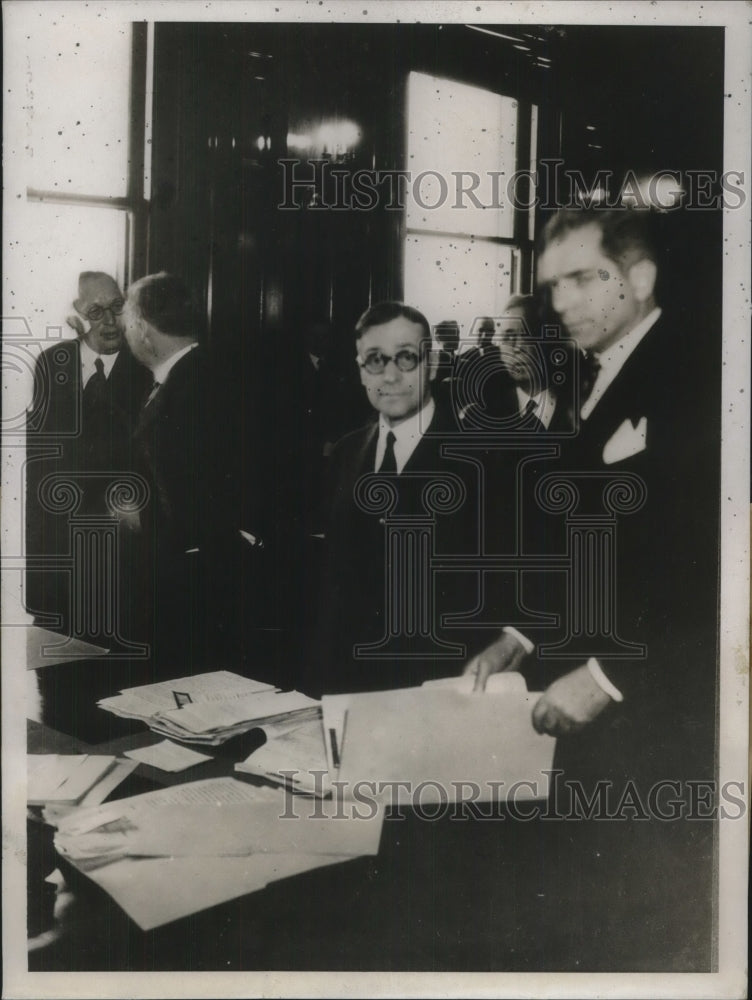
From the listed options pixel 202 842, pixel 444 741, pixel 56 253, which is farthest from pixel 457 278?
pixel 202 842

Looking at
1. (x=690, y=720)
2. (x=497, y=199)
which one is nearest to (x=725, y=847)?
(x=690, y=720)

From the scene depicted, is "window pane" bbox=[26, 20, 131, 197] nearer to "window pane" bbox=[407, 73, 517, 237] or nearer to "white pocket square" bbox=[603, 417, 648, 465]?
"window pane" bbox=[407, 73, 517, 237]

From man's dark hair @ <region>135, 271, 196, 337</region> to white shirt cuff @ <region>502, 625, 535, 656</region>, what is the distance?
87cm

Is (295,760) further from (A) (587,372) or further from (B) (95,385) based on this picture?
(A) (587,372)

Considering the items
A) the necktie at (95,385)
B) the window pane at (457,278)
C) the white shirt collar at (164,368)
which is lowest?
the necktie at (95,385)

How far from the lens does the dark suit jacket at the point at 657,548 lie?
5.01ft

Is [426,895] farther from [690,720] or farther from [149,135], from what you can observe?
[149,135]

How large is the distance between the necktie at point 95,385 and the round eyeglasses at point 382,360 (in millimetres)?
517

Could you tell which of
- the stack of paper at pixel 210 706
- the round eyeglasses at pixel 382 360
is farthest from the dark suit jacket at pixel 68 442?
the round eyeglasses at pixel 382 360

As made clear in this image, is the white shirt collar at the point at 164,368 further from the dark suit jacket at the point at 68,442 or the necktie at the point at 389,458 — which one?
the necktie at the point at 389,458

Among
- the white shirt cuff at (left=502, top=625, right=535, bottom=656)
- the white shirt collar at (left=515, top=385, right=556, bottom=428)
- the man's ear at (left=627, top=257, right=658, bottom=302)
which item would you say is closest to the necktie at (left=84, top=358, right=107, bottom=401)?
the white shirt collar at (left=515, top=385, right=556, bottom=428)

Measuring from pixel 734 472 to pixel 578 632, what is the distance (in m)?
0.45

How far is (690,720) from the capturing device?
1.55 meters

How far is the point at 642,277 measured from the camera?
1.52 meters
